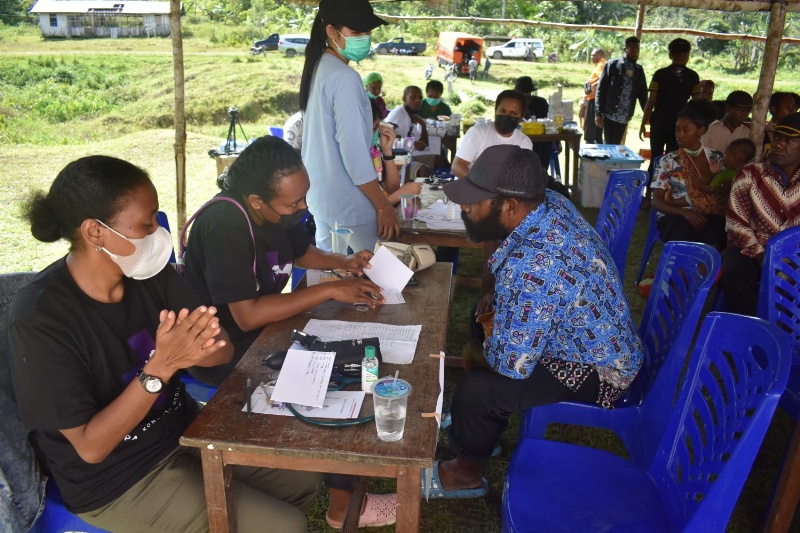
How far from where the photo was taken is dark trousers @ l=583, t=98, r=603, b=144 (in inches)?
376

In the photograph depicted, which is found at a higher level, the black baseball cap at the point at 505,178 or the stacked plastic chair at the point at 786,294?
the black baseball cap at the point at 505,178

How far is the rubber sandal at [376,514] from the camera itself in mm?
2350

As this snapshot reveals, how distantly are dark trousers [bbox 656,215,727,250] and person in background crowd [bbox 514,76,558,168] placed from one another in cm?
296

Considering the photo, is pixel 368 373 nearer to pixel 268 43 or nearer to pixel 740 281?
pixel 740 281

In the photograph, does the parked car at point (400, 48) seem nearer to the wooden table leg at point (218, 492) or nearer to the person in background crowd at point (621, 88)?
the person in background crowd at point (621, 88)

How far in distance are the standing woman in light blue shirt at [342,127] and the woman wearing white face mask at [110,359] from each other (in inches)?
53.8

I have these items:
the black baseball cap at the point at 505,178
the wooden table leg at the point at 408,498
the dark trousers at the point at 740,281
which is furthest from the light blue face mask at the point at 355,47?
the dark trousers at the point at 740,281

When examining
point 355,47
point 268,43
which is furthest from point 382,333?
point 268,43

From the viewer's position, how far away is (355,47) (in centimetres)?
289

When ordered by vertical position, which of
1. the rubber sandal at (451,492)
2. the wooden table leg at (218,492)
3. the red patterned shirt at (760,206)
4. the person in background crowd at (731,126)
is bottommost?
the rubber sandal at (451,492)

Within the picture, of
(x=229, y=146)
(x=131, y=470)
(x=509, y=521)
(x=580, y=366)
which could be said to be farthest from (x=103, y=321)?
(x=229, y=146)

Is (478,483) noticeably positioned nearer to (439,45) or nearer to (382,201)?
(382,201)

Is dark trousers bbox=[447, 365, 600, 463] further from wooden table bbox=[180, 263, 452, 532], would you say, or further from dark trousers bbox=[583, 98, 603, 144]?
dark trousers bbox=[583, 98, 603, 144]

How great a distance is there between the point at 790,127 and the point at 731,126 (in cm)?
272
